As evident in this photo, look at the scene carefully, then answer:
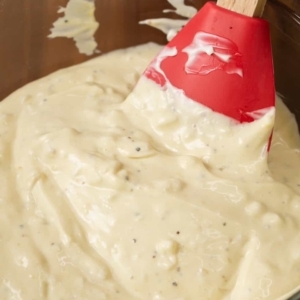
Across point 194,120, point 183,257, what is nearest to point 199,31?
point 194,120

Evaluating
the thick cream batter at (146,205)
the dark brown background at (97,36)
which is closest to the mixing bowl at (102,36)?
the dark brown background at (97,36)

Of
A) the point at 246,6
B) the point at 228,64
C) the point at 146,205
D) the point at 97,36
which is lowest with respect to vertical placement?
the point at 146,205

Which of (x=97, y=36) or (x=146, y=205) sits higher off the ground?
(x=97, y=36)

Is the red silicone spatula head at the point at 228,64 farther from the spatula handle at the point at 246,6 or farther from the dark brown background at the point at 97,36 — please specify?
the dark brown background at the point at 97,36

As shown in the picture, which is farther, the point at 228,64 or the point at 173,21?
the point at 173,21

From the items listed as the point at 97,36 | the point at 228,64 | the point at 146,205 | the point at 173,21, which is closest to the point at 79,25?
the point at 97,36

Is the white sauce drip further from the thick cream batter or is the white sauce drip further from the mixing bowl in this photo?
the thick cream batter

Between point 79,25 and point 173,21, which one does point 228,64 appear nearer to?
point 173,21
